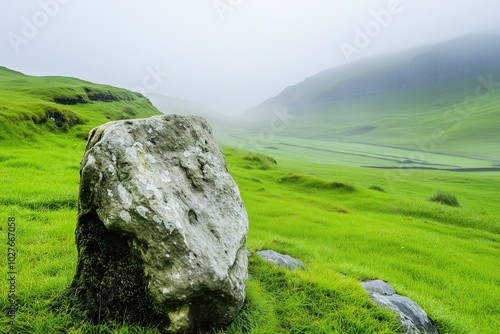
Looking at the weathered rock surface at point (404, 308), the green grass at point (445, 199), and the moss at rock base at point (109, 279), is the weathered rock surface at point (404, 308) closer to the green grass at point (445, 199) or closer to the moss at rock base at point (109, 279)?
the moss at rock base at point (109, 279)

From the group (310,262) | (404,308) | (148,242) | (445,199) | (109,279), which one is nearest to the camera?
(148,242)

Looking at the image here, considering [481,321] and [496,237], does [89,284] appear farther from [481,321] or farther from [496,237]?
[496,237]

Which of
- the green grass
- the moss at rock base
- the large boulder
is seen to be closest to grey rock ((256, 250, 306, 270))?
the large boulder

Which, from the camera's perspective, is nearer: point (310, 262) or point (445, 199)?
point (310, 262)

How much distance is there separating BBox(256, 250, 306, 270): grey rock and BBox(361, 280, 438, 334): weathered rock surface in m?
1.88

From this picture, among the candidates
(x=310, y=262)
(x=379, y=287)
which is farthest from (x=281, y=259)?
(x=379, y=287)

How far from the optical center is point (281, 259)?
28.9 feet

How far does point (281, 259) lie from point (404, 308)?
3360 mm

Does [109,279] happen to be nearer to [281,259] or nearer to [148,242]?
[148,242]

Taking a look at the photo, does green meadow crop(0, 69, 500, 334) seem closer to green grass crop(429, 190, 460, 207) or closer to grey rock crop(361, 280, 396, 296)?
grey rock crop(361, 280, 396, 296)

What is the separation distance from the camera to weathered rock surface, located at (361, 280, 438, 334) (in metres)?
6.45

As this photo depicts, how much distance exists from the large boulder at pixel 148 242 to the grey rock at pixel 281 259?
261 cm

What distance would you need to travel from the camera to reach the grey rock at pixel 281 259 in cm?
853

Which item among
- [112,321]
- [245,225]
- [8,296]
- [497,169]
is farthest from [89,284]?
[497,169]
